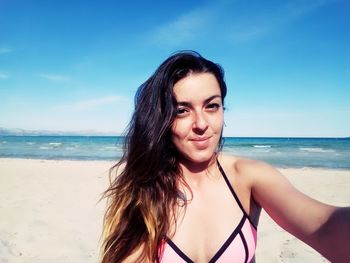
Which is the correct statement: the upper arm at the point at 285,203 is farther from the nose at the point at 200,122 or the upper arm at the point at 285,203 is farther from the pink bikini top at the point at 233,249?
the nose at the point at 200,122

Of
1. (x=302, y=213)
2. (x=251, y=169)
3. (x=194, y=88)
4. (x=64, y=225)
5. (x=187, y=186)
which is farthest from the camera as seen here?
(x=64, y=225)

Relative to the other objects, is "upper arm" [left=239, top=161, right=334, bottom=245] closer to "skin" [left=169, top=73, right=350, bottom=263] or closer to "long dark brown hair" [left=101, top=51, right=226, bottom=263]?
"skin" [left=169, top=73, right=350, bottom=263]

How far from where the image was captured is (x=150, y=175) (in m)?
2.22

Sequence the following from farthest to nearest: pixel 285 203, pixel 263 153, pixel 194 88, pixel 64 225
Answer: pixel 263 153 → pixel 64 225 → pixel 194 88 → pixel 285 203

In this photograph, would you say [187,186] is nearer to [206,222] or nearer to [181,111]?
[206,222]

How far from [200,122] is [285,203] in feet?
2.30

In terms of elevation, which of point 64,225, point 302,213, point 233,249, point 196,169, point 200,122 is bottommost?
point 64,225

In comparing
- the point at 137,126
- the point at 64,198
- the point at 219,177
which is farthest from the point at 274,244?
the point at 64,198

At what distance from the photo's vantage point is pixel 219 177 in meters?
2.10

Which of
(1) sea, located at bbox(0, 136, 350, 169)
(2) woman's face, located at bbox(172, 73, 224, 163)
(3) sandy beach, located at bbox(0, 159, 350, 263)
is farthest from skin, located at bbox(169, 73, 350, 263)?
(1) sea, located at bbox(0, 136, 350, 169)

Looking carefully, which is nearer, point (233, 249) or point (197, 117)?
point (233, 249)

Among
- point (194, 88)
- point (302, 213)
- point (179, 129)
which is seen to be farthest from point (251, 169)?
point (194, 88)

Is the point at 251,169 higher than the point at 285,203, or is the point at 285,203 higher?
the point at 251,169

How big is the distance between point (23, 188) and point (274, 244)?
22.9ft
